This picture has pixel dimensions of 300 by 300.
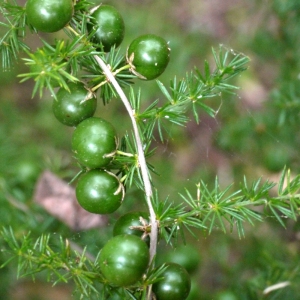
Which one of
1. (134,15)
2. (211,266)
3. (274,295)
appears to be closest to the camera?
(274,295)

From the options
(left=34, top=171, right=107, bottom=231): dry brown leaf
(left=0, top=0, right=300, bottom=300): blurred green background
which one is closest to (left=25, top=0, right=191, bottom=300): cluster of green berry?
(left=0, top=0, right=300, bottom=300): blurred green background

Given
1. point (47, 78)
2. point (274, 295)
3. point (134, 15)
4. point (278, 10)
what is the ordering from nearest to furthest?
1. point (47, 78)
2. point (274, 295)
3. point (278, 10)
4. point (134, 15)

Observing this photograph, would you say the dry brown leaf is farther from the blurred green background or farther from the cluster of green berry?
the cluster of green berry

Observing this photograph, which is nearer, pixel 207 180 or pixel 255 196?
pixel 255 196

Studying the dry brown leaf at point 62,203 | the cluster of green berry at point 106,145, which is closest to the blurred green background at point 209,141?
the dry brown leaf at point 62,203

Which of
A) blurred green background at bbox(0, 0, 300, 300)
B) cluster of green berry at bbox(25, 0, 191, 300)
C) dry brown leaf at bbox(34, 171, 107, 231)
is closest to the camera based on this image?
cluster of green berry at bbox(25, 0, 191, 300)

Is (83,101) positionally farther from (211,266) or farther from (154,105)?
(211,266)

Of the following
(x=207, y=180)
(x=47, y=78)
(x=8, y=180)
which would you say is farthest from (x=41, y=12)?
(x=207, y=180)

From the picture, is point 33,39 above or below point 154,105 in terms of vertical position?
below
